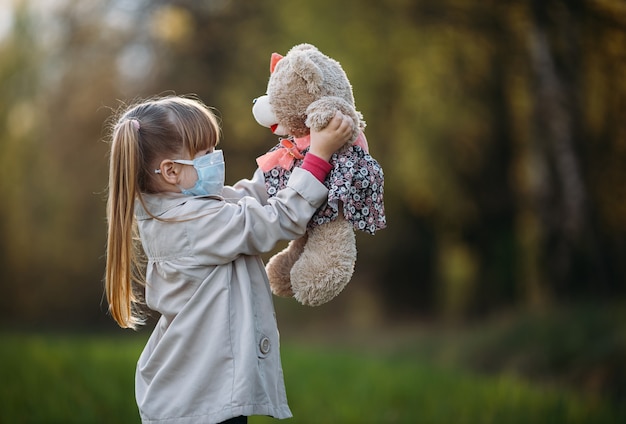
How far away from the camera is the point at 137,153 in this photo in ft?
7.66

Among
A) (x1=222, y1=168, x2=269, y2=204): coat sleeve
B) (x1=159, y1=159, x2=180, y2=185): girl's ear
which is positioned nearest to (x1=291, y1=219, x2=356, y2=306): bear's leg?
(x1=222, y1=168, x2=269, y2=204): coat sleeve

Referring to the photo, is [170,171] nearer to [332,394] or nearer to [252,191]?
[252,191]

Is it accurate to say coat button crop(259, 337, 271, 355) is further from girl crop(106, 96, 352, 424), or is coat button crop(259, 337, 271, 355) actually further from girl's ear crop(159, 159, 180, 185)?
girl's ear crop(159, 159, 180, 185)

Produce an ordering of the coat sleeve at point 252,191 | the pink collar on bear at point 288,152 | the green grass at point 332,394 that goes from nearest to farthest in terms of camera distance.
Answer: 1. the pink collar on bear at point 288,152
2. the coat sleeve at point 252,191
3. the green grass at point 332,394

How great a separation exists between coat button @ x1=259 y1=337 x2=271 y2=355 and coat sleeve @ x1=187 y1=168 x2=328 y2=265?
10.8 inches

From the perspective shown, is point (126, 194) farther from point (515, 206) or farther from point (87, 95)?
point (87, 95)

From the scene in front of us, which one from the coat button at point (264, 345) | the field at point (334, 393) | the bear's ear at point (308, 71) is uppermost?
the bear's ear at point (308, 71)

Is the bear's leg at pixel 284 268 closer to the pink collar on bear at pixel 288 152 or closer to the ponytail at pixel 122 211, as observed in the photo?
the pink collar on bear at pixel 288 152

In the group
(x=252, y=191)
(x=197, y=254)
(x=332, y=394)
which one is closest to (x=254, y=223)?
(x=197, y=254)

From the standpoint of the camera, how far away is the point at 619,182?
860 cm

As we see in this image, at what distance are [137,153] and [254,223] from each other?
443mm

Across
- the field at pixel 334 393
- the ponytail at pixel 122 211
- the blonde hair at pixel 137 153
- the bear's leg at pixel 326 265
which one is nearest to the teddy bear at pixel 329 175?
the bear's leg at pixel 326 265

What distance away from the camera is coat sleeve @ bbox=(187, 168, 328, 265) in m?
2.19

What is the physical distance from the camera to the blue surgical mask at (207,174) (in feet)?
7.72
